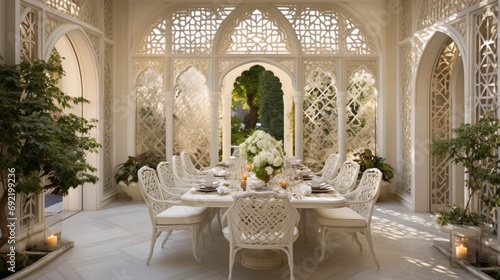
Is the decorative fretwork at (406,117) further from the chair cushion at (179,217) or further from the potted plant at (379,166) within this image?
the chair cushion at (179,217)

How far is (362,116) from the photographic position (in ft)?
24.9

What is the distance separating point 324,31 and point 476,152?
4.20 meters

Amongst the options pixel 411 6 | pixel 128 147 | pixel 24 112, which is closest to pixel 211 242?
pixel 24 112

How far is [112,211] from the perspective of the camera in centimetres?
621

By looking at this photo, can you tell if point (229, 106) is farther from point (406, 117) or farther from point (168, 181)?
point (168, 181)

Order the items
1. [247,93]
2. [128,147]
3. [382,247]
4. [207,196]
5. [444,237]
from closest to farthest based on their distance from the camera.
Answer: [207,196] → [382,247] → [444,237] → [128,147] → [247,93]

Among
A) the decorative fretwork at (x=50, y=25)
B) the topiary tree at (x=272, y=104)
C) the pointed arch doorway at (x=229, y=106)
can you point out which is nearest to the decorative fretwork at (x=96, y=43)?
the decorative fretwork at (x=50, y=25)

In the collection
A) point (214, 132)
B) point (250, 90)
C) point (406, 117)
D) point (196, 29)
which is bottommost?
point (214, 132)

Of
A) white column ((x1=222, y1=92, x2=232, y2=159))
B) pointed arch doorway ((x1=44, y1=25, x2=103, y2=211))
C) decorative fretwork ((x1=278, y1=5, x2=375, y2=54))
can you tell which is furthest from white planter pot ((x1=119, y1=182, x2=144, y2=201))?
decorative fretwork ((x1=278, y1=5, x2=375, y2=54))

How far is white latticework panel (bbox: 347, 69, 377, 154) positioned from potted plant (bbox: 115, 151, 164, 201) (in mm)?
3765

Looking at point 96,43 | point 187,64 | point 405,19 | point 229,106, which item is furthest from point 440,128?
point 96,43

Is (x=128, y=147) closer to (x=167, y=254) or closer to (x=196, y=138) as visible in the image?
(x=196, y=138)

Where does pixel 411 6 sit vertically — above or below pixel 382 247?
above

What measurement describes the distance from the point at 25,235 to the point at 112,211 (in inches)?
79.8
